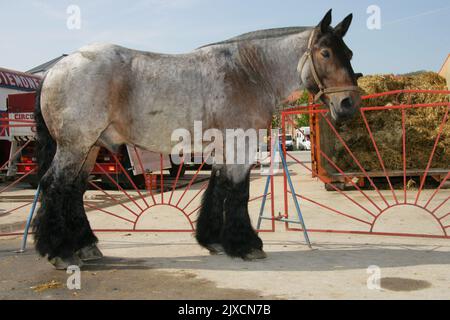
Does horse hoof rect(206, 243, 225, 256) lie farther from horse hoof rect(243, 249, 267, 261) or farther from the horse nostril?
the horse nostril

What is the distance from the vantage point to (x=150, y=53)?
4902mm

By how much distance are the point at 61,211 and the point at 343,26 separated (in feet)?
11.2

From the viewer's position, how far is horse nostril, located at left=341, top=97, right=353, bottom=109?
453 centimetres

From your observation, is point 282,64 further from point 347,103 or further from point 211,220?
point 211,220

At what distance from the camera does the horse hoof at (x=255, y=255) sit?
474 centimetres

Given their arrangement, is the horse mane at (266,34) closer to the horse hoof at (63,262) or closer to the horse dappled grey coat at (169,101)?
the horse dappled grey coat at (169,101)

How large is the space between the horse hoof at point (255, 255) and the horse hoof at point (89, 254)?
1.67 metres

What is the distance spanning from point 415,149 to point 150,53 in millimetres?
8655

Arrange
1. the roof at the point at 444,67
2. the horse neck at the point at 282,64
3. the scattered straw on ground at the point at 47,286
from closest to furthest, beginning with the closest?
the scattered straw on ground at the point at 47,286 → the horse neck at the point at 282,64 → the roof at the point at 444,67

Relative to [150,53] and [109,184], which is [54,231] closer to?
[150,53]

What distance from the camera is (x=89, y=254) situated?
4.96 meters

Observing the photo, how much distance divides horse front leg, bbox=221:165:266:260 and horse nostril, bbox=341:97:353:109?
45.5 inches

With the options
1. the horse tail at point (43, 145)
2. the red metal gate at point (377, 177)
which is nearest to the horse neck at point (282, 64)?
the horse tail at point (43, 145)
